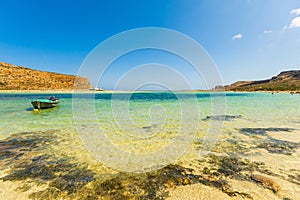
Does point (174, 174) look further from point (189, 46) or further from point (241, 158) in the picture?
point (189, 46)

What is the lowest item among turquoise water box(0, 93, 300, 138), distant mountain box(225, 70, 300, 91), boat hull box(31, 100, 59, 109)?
turquoise water box(0, 93, 300, 138)

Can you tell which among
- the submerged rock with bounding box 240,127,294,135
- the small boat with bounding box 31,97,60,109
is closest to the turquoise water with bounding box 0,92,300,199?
the submerged rock with bounding box 240,127,294,135

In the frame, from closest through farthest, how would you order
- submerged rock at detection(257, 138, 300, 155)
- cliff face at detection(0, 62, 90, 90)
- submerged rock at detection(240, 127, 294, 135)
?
submerged rock at detection(257, 138, 300, 155), submerged rock at detection(240, 127, 294, 135), cliff face at detection(0, 62, 90, 90)

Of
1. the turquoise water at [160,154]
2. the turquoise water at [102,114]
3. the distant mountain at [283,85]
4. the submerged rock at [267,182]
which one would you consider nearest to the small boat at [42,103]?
the turquoise water at [102,114]

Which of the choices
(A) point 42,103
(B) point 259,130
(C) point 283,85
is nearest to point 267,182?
(B) point 259,130

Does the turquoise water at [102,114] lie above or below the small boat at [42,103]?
below

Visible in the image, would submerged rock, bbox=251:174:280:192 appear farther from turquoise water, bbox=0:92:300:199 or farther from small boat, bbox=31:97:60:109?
small boat, bbox=31:97:60:109

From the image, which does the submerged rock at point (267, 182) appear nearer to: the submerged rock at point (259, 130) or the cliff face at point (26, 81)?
the submerged rock at point (259, 130)

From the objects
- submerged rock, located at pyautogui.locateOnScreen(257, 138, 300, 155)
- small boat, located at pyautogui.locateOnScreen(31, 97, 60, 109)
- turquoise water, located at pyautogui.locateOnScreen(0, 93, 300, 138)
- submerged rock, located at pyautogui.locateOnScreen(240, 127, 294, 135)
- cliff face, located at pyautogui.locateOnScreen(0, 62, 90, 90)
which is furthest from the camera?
cliff face, located at pyautogui.locateOnScreen(0, 62, 90, 90)

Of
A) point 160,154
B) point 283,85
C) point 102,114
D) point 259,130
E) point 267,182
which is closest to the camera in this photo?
point 267,182

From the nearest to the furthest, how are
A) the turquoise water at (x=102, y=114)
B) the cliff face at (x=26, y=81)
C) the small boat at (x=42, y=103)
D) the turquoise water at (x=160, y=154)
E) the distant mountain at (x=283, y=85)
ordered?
the turquoise water at (x=160, y=154)
the turquoise water at (x=102, y=114)
the small boat at (x=42, y=103)
the cliff face at (x=26, y=81)
the distant mountain at (x=283, y=85)

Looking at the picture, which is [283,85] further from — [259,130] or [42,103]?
[42,103]

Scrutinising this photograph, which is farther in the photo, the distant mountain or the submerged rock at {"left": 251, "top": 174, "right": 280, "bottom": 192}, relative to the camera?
the distant mountain

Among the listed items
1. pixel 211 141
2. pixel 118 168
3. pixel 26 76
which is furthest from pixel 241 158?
pixel 26 76
